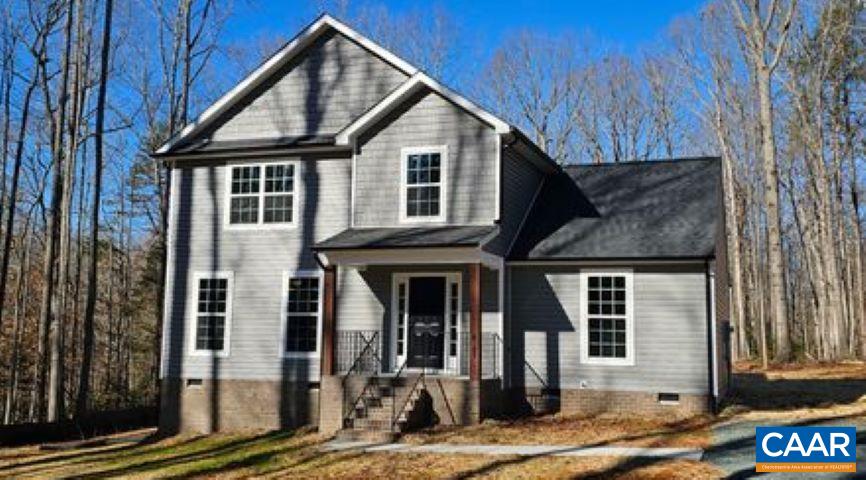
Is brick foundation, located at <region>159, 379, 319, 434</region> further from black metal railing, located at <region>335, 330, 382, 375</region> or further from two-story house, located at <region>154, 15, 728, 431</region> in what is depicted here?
black metal railing, located at <region>335, 330, 382, 375</region>

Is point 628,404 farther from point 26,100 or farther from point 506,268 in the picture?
point 26,100

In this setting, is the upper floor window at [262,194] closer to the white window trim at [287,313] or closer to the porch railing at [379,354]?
the white window trim at [287,313]

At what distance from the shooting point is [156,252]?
3191 cm

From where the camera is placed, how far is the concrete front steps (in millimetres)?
14188

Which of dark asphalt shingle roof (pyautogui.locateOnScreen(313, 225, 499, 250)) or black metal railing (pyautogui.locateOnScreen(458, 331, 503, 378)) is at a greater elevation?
dark asphalt shingle roof (pyautogui.locateOnScreen(313, 225, 499, 250))

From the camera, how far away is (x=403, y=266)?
1670 centimetres

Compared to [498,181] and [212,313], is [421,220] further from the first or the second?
[212,313]

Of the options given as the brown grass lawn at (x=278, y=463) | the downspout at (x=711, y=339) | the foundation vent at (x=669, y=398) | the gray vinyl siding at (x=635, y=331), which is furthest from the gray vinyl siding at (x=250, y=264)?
the downspout at (x=711, y=339)

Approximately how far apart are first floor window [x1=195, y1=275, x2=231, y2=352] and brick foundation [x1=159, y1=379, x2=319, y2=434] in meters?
0.84

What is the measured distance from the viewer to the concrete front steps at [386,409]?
1419 cm

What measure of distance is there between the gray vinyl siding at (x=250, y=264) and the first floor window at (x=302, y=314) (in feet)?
0.77

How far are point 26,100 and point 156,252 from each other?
825cm

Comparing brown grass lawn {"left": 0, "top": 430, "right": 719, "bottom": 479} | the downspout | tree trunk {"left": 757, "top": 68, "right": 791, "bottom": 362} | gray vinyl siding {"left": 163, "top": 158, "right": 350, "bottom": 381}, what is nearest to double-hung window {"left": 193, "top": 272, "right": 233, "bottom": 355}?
gray vinyl siding {"left": 163, "top": 158, "right": 350, "bottom": 381}

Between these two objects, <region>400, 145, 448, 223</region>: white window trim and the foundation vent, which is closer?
the foundation vent
